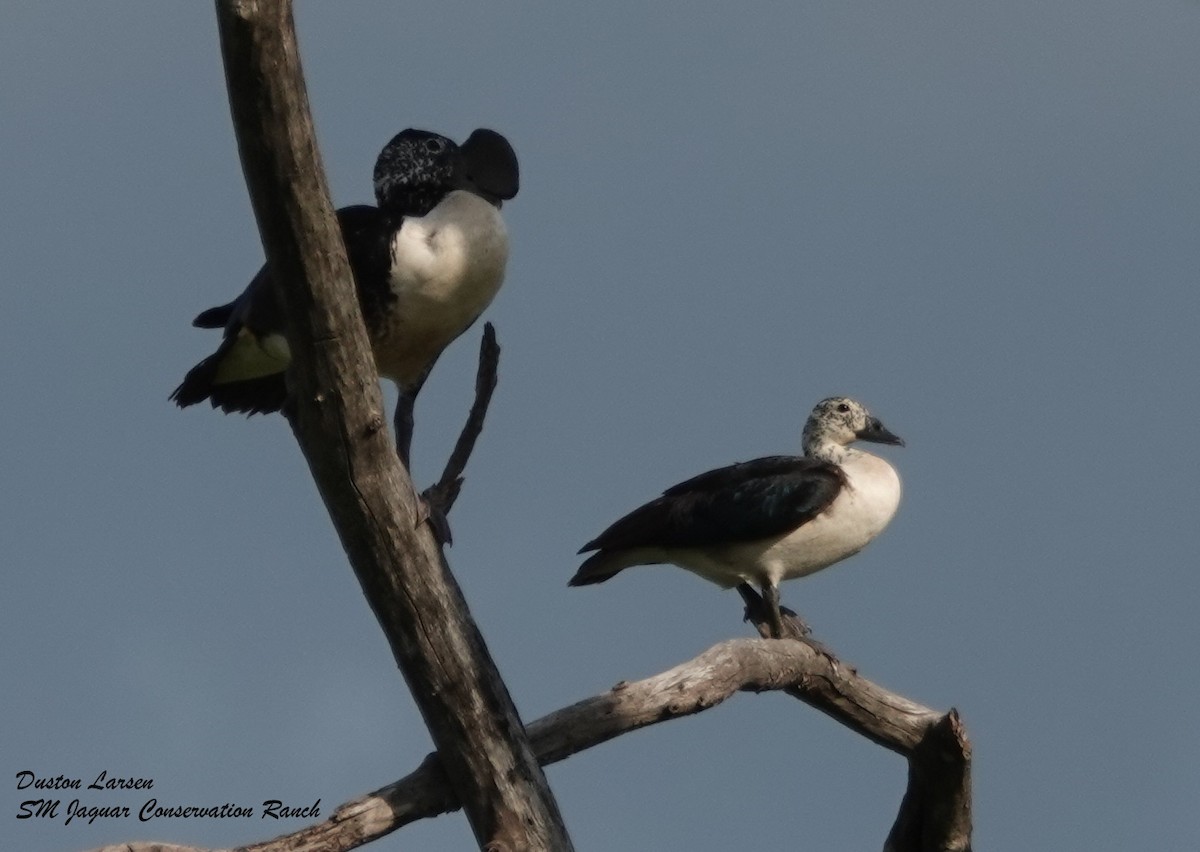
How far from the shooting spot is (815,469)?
7742mm

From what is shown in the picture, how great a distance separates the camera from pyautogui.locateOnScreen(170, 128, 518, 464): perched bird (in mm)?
6016

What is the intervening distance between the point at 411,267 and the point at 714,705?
1.69 meters

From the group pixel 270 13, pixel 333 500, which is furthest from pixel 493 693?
pixel 270 13

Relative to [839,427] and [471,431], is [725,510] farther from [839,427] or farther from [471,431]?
[471,431]

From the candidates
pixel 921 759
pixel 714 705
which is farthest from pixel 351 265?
pixel 921 759

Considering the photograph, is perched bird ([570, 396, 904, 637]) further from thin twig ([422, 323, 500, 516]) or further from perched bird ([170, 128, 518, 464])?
thin twig ([422, 323, 500, 516])

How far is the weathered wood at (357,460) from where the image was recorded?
427 cm

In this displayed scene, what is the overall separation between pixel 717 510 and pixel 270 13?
12.1 ft

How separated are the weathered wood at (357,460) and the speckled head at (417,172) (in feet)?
4.71

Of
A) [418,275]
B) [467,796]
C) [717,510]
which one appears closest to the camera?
[467,796]

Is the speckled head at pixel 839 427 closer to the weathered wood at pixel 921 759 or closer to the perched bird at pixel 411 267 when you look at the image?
the weathered wood at pixel 921 759

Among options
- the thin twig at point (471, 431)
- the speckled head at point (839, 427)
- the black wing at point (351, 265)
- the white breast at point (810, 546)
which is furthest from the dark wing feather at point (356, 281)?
the speckled head at point (839, 427)

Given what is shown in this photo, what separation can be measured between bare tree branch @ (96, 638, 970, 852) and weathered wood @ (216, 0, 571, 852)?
6.8 inches

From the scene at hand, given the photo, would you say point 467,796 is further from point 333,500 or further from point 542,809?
point 333,500
